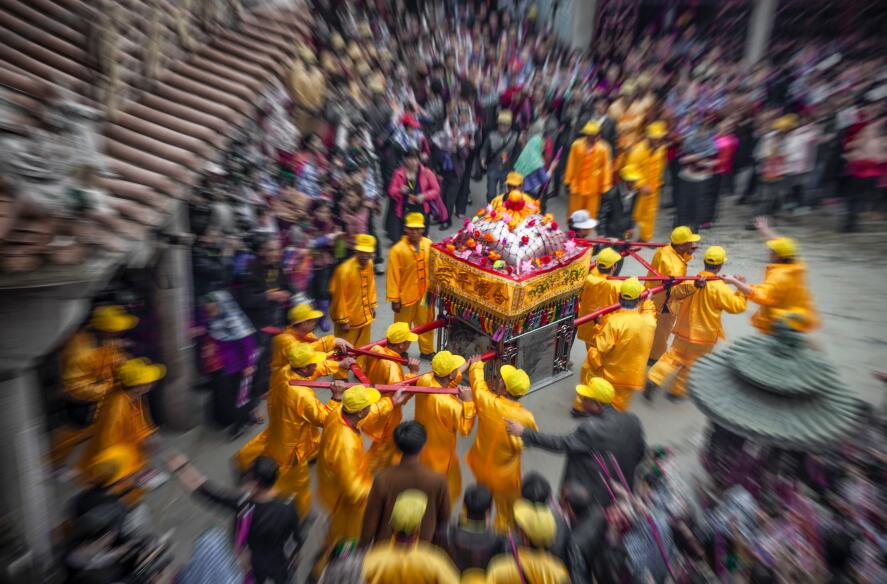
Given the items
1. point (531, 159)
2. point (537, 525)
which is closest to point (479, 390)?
point (537, 525)

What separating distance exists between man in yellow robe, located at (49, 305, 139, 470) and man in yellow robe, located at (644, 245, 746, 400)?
15.8ft

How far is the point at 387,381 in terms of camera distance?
13.5 feet

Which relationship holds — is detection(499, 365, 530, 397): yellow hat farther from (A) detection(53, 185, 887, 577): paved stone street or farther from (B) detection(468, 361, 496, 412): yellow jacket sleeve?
(A) detection(53, 185, 887, 577): paved stone street

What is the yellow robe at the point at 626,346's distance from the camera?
4.59 m

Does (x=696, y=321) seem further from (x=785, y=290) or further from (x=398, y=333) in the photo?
(x=398, y=333)

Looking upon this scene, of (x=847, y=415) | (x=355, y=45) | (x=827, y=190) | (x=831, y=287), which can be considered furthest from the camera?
(x=355, y=45)

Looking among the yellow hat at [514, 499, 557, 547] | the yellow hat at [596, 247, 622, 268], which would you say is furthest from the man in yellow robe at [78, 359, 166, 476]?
the yellow hat at [596, 247, 622, 268]

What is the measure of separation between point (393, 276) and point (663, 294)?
9.76 feet

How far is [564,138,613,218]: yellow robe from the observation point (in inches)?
340

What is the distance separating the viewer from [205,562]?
2.46 m

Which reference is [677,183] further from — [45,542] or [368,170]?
[45,542]

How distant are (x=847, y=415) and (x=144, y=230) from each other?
3.93 meters

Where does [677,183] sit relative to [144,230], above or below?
above

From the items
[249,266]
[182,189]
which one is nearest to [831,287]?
[249,266]
